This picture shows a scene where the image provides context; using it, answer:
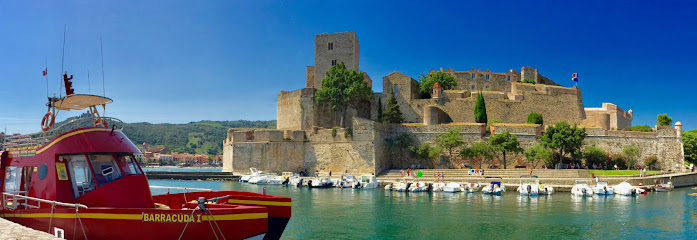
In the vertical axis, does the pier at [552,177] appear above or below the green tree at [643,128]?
below

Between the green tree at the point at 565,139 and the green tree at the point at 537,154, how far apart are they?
67 cm

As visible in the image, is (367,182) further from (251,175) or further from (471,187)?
(251,175)

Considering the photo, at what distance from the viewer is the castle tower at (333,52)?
5516 centimetres

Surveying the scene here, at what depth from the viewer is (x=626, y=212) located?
25.3 meters

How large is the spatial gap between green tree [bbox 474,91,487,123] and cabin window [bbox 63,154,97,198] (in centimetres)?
4025

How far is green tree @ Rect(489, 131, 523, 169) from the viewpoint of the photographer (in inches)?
1694

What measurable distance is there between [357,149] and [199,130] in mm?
163079

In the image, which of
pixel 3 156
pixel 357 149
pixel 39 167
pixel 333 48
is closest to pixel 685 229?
pixel 39 167

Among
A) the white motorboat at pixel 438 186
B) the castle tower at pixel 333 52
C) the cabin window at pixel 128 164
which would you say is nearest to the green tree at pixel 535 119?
the white motorboat at pixel 438 186

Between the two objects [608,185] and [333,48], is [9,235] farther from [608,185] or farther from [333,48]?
[333,48]

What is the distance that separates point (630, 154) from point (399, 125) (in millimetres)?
18423

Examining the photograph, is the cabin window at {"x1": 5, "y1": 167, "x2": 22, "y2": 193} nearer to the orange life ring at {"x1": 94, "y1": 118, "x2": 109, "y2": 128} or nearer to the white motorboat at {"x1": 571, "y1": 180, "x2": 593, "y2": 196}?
the orange life ring at {"x1": 94, "y1": 118, "x2": 109, "y2": 128}

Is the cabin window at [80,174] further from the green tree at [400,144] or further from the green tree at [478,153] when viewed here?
the green tree at [478,153]

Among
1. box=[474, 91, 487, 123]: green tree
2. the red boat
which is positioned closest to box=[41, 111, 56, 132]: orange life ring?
the red boat
